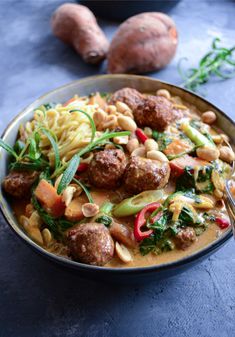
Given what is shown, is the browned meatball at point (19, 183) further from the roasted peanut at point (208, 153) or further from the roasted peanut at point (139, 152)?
the roasted peanut at point (208, 153)

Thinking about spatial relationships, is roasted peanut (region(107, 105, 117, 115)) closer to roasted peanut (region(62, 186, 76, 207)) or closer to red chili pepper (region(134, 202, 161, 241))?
roasted peanut (region(62, 186, 76, 207))

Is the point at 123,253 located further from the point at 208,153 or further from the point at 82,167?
the point at 208,153

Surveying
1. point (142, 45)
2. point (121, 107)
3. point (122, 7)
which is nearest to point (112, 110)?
point (121, 107)

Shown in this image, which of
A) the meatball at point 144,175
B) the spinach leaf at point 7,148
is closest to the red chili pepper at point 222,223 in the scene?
the meatball at point 144,175

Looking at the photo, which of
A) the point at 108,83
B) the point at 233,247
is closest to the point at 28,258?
the point at 233,247

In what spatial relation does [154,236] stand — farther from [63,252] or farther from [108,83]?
[108,83]

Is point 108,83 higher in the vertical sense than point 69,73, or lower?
higher

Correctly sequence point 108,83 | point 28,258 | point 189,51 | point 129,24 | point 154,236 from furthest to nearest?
point 189,51, point 129,24, point 108,83, point 28,258, point 154,236
